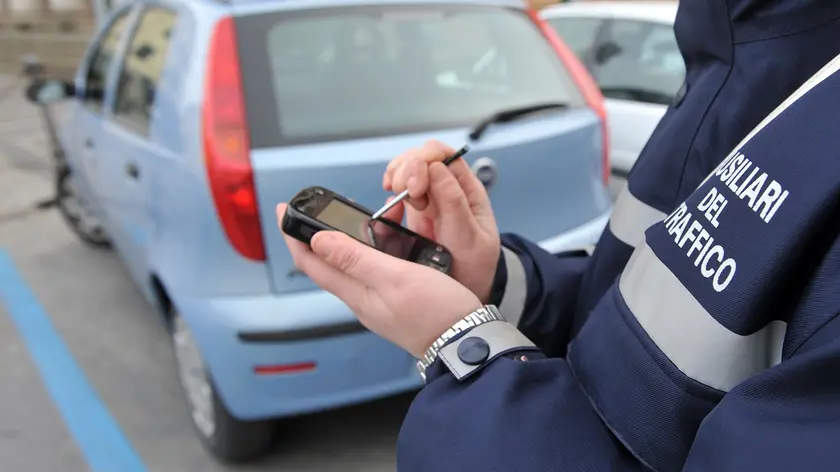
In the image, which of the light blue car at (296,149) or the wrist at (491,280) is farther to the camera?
the light blue car at (296,149)

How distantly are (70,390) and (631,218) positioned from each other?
277cm

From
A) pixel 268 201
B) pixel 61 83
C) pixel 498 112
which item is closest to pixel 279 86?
pixel 268 201

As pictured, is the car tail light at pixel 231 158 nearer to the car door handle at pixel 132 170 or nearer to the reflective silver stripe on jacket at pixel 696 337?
the car door handle at pixel 132 170

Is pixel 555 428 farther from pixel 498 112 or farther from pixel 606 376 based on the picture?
pixel 498 112

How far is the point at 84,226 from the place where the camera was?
443 centimetres

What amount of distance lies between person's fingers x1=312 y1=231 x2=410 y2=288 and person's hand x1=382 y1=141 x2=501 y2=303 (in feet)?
0.71

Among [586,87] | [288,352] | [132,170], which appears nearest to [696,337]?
[288,352]

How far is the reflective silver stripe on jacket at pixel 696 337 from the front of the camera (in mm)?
680

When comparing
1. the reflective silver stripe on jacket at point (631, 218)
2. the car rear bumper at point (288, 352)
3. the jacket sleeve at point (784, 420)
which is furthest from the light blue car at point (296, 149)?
the jacket sleeve at point (784, 420)

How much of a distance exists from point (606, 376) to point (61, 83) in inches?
152

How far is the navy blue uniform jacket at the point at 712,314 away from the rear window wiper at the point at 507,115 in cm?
127

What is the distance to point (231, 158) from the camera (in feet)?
6.86

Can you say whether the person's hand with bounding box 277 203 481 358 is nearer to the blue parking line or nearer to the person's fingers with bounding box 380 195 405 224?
the person's fingers with bounding box 380 195 405 224

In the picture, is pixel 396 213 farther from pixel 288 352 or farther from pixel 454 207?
pixel 288 352
